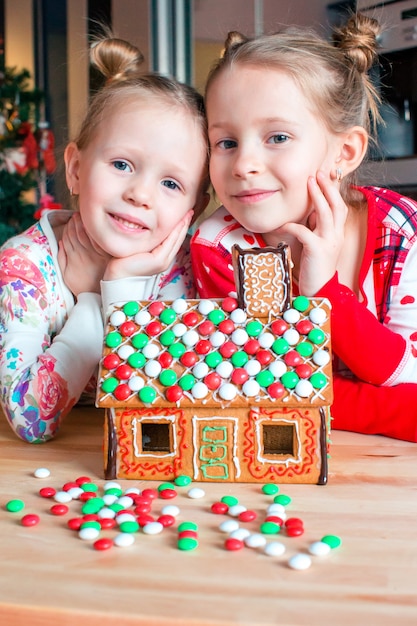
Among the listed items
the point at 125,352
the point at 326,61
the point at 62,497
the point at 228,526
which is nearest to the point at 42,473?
the point at 62,497

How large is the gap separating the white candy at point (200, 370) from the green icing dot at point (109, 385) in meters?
0.10

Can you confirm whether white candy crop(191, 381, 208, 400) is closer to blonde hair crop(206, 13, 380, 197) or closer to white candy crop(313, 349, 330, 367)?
white candy crop(313, 349, 330, 367)

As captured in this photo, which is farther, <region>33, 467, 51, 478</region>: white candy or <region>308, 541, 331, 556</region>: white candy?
<region>33, 467, 51, 478</region>: white candy

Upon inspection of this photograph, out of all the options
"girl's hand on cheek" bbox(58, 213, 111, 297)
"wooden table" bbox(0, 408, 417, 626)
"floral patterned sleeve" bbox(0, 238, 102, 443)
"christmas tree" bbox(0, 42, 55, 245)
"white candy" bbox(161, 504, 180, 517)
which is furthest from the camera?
"christmas tree" bbox(0, 42, 55, 245)

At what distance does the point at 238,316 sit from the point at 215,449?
0.17m

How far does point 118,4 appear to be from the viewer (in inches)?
160

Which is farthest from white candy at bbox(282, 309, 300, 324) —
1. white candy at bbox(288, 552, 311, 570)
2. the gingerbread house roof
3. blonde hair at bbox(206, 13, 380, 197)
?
blonde hair at bbox(206, 13, 380, 197)

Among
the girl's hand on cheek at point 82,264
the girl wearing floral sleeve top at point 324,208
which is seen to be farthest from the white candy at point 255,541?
the girl's hand on cheek at point 82,264

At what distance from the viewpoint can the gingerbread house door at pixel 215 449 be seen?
894 mm

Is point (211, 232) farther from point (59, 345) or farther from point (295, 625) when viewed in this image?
point (295, 625)

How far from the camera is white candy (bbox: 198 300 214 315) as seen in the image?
3.09 ft

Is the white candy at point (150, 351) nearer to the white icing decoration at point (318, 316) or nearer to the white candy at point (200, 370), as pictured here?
the white candy at point (200, 370)

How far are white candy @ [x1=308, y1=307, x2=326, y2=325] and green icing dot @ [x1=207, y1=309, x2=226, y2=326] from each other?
0.38 feet

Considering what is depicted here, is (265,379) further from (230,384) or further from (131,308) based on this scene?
(131,308)
